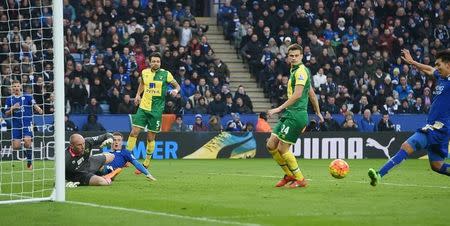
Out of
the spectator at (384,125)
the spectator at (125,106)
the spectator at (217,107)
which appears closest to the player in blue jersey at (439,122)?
the spectator at (125,106)

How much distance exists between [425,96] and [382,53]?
279cm

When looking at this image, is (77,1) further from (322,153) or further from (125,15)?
(322,153)

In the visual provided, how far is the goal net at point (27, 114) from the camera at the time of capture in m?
14.5

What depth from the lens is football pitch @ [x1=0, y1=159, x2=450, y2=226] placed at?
35.9 feet

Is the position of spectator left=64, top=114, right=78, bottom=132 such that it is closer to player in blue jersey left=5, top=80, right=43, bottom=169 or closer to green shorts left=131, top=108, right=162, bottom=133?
player in blue jersey left=5, top=80, right=43, bottom=169

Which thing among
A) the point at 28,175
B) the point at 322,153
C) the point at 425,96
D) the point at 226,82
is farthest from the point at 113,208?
the point at 425,96

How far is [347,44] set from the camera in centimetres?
3603

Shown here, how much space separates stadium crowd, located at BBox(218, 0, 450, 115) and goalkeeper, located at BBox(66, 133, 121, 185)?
17.1 meters

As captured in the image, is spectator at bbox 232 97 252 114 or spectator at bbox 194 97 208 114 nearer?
spectator at bbox 194 97 208 114

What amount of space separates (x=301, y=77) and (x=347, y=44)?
20.7 metres

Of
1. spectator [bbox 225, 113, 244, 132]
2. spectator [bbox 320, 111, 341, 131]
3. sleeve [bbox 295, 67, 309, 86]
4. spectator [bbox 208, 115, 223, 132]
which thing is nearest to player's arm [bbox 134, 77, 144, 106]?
sleeve [bbox 295, 67, 309, 86]

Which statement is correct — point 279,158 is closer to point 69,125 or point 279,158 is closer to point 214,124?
point 69,125

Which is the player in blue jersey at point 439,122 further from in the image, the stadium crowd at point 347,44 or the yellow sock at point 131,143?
the stadium crowd at point 347,44

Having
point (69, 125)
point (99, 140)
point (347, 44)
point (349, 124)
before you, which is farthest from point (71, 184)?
point (347, 44)
